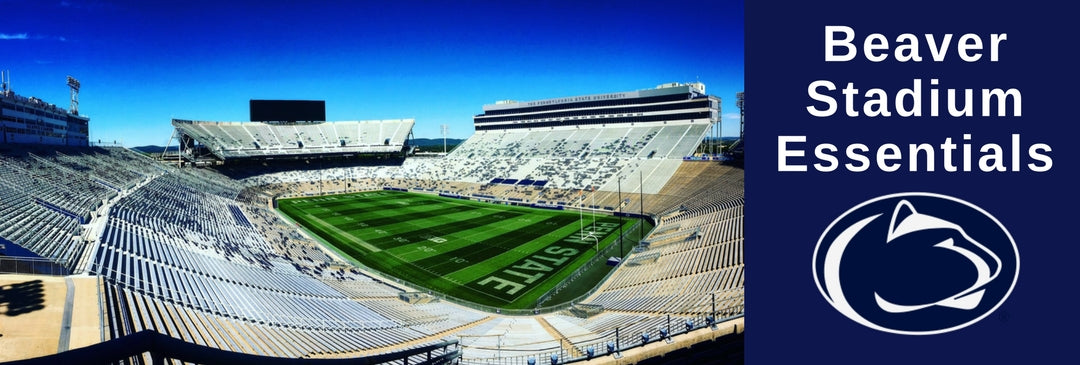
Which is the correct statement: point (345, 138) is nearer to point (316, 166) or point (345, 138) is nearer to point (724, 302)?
point (316, 166)

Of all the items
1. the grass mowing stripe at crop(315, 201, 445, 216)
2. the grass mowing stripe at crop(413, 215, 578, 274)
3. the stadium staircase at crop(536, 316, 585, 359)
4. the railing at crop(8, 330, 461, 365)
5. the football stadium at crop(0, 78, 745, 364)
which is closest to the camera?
the railing at crop(8, 330, 461, 365)

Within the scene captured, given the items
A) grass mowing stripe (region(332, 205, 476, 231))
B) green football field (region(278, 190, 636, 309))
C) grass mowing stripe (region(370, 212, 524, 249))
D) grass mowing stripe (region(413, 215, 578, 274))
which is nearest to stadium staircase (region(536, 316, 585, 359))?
green football field (region(278, 190, 636, 309))

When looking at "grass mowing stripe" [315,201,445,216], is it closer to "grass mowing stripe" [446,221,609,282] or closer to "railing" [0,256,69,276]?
"grass mowing stripe" [446,221,609,282]

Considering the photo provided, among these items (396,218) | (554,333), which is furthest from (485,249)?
(554,333)

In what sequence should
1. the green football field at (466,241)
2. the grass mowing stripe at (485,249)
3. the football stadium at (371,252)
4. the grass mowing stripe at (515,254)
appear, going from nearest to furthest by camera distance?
the football stadium at (371,252) → the green football field at (466,241) → the grass mowing stripe at (515,254) → the grass mowing stripe at (485,249)

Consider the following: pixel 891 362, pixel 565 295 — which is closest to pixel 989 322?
pixel 891 362

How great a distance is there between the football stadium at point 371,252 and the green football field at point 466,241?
251mm

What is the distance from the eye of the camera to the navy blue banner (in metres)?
5.29

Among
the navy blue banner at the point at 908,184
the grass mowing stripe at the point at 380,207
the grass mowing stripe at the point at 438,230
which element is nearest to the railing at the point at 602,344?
the navy blue banner at the point at 908,184

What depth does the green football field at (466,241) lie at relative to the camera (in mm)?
26516

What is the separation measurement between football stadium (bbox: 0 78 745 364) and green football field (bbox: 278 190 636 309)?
251 millimetres

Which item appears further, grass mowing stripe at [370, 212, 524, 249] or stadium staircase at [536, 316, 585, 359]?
grass mowing stripe at [370, 212, 524, 249]

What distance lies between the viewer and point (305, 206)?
56219 mm

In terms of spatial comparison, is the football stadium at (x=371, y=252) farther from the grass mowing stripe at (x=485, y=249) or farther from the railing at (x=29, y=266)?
the grass mowing stripe at (x=485, y=249)
